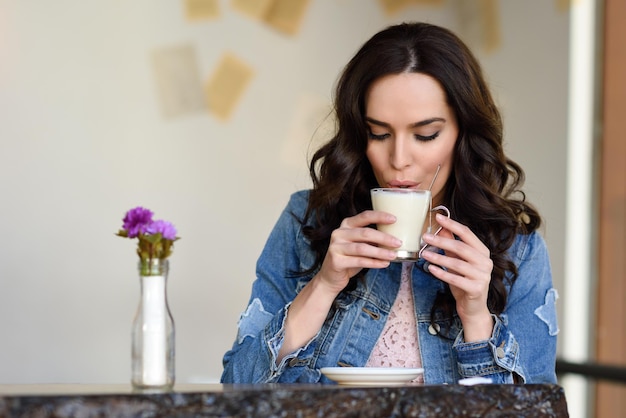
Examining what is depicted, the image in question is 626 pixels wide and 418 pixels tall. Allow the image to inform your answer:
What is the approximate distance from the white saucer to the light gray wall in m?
2.05

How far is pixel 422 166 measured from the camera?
175cm

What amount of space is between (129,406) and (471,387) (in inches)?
18.9

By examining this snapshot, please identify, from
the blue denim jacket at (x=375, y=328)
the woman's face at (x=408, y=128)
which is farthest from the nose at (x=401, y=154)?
the blue denim jacket at (x=375, y=328)

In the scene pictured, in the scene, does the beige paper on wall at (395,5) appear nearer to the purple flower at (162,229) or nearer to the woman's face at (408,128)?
the woman's face at (408,128)

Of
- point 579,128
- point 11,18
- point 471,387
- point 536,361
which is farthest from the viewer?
point 579,128

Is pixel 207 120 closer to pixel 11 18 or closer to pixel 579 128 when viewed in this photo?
pixel 11 18

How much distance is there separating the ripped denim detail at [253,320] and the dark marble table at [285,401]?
1.45 ft

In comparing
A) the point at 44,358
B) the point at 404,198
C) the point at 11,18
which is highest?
the point at 11,18

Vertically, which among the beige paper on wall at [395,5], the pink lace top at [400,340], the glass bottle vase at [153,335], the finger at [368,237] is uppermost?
the beige paper on wall at [395,5]

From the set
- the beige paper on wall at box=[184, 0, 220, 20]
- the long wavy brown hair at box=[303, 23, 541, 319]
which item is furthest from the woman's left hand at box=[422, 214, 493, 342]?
the beige paper on wall at box=[184, 0, 220, 20]

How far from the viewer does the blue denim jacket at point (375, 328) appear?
1.60 m

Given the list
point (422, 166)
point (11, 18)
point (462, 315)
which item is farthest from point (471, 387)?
point (11, 18)

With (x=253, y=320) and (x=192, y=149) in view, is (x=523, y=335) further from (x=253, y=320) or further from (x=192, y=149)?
(x=192, y=149)

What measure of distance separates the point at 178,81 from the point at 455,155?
72.1 inches
